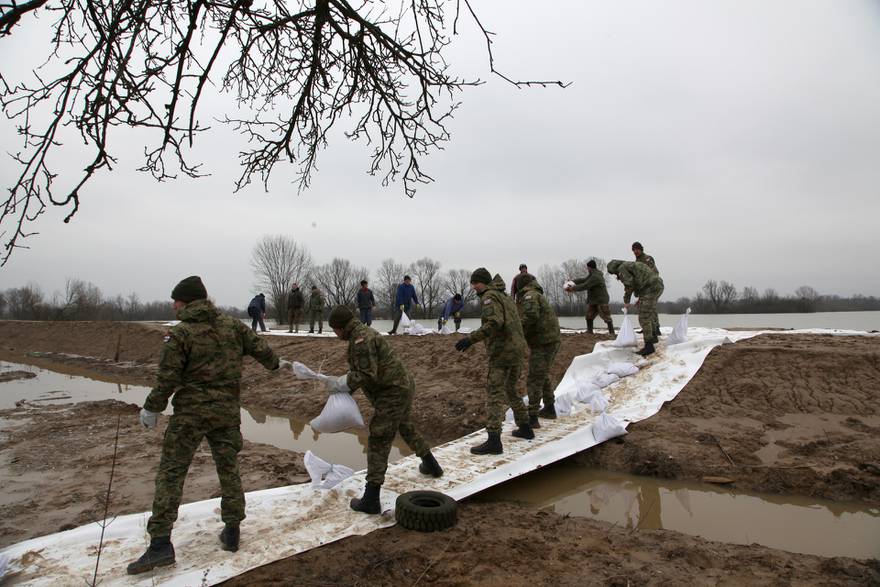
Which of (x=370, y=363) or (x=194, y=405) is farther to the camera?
(x=370, y=363)

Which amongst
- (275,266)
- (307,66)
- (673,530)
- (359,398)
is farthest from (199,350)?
(275,266)

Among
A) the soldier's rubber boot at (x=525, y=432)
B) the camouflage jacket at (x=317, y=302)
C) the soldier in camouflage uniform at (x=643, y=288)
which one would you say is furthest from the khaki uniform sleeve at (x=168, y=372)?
the camouflage jacket at (x=317, y=302)

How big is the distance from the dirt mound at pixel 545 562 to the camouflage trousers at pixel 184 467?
0.56m

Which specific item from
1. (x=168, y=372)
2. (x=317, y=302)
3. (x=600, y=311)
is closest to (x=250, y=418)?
(x=168, y=372)

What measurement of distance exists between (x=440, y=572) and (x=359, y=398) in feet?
22.8

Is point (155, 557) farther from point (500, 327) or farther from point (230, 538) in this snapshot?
point (500, 327)

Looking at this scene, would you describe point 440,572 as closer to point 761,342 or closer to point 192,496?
point 192,496

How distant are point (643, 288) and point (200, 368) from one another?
7627 millimetres

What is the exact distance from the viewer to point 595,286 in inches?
422

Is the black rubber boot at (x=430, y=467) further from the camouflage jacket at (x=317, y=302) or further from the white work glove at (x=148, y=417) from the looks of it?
the camouflage jacket at (x=317, y=302)

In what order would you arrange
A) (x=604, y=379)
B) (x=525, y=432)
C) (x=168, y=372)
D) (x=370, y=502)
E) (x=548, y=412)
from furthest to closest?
(x=604, y=379) → (x=548, y=412) → (x=525, y=432) → (x=370, y=502) → (x=168, y=372)

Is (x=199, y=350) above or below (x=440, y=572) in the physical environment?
above

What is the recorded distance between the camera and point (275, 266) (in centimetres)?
4297

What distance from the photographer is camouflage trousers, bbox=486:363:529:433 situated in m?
5.70
